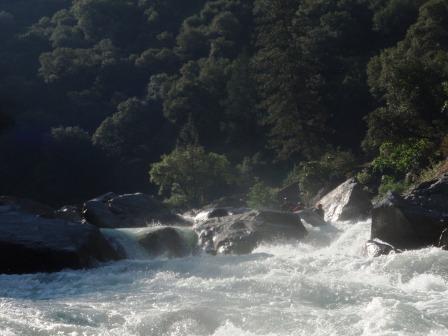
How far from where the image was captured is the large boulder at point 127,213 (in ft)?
86.8

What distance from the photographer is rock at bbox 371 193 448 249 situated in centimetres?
1644

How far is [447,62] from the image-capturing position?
106 ft

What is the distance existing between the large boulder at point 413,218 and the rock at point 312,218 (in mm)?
6255

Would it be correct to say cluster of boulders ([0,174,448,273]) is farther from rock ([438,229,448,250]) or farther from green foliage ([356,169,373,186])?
green foliage ([356,169,373,186])

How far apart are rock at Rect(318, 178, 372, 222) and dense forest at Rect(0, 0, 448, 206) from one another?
2043mm

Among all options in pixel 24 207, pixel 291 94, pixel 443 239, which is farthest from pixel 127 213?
pixel 291 94

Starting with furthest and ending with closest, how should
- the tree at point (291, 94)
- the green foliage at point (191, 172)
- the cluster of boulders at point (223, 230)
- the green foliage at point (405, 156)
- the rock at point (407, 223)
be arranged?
the tree at point (291, 94), the green foliage at point (191, 172), the green foliage at point (405, 156), the cluster of boulders at point (223, 230), the rock at point (407, 223)

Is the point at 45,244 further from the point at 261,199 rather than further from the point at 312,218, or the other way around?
the point at 261,199

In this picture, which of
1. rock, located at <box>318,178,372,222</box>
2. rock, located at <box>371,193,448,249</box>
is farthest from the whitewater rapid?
rock, located at <box>318,178,372,222</box>

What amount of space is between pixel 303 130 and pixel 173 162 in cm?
819

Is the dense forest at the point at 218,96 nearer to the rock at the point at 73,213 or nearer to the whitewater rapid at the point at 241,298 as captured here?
the whitewater rapid at the point at 241,298

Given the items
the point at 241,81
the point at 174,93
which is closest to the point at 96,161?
the point at 174,93

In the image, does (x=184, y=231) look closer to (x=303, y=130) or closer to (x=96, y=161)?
(x=303, y=130)

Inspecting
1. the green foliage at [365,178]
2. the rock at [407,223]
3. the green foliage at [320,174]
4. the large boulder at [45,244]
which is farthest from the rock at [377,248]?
the green foliage at [320,174]
